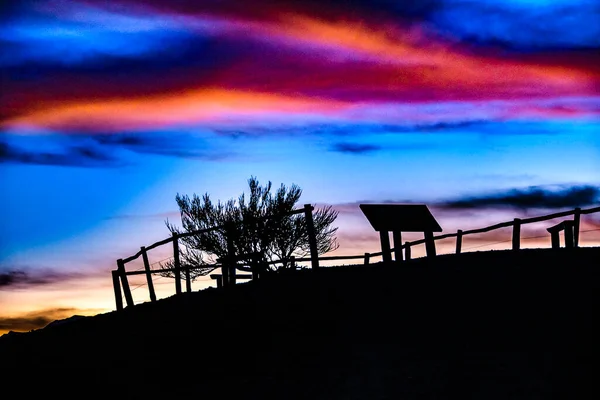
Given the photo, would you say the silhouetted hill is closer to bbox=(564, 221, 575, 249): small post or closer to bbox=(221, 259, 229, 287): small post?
bbox=(221, 259, 229, 287): small post

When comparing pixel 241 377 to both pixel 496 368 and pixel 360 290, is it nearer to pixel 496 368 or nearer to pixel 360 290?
pixel 496 368

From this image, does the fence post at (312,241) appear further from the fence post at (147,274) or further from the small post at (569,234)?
the small post at (569,234)

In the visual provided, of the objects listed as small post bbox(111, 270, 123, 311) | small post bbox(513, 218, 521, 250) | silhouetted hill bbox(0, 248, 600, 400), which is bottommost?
silhouetted hill bbox(0, 248, 600, 400)

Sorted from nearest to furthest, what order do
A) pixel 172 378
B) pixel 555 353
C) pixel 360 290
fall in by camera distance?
pixel 555 353 → pixel 172 378 → pixel 360 290

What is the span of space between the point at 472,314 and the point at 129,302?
422 inches

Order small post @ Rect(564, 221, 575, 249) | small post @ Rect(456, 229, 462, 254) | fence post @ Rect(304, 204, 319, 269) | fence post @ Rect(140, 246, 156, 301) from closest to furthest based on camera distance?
fence post @ Rect(304, 204, 319, 269), fence post @ Rect(140, 246, 156, 301), small post @ Rect(564, 221, 575, 249), small post @ Rect(456, 229, 462, 254)

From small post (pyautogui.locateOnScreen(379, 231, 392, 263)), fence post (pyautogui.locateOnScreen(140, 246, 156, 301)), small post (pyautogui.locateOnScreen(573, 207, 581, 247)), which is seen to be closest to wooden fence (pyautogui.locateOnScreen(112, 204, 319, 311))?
fence post (pyautogui.locateOnScreen(140, 246, 156, 301))

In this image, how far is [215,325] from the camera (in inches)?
595

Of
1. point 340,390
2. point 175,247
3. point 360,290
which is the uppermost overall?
point 175,247

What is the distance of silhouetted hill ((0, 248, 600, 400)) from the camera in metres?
10.5

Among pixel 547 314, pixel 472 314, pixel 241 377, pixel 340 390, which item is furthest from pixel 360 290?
pixel 340 390

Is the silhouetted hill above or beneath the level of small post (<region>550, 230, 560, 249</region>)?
beneath

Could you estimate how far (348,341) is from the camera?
41.6 ft

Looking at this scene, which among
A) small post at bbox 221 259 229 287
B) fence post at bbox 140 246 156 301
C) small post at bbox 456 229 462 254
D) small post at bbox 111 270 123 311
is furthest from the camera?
small post at bbox 456 229 462 254
